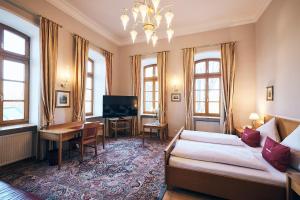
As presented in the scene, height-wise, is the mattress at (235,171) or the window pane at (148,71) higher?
the window pane at (148,71)

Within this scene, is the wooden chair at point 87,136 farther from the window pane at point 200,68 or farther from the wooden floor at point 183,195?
the window pane at point 200,68

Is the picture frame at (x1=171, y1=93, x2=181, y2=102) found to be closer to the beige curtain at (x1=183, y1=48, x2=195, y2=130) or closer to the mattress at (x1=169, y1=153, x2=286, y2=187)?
the beige curtain at (x1=183, y1=48, x2=195, y2=130)

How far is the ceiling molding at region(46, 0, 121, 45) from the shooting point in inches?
148

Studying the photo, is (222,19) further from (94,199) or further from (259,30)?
(94,199)

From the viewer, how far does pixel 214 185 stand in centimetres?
202

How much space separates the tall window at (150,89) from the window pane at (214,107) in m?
1.99

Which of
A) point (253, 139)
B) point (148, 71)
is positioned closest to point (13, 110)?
point (148, 71)

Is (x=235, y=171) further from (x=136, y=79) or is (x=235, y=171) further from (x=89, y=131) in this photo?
(x=136, y=79)

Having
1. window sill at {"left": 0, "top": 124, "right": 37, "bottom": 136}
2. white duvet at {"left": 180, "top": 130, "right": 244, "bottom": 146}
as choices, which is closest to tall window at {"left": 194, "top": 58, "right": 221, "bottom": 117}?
white duvet at {"left": 180, "top": 130, "right": 244, "bottom": 146}

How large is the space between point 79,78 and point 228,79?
4447mm

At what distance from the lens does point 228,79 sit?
464 centimetres

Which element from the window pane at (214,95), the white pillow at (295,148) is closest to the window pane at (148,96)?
the window pane at (214,95)

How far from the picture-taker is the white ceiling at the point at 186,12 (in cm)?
383

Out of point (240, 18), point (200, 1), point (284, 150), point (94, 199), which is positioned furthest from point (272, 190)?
point (240, 18)
